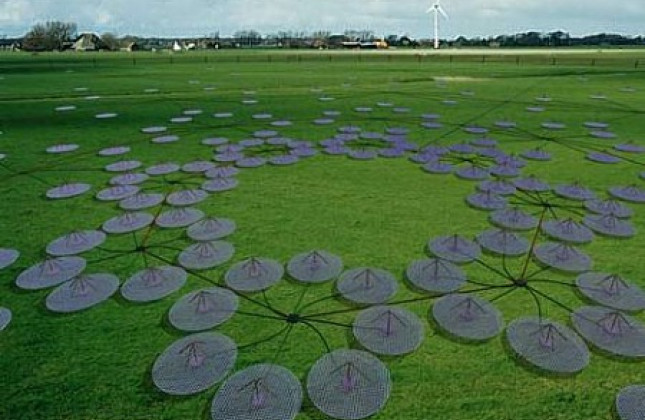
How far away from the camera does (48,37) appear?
4269 inches

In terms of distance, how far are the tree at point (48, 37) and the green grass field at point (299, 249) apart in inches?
4392

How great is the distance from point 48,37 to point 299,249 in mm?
131613

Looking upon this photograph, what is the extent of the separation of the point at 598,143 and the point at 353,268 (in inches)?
390

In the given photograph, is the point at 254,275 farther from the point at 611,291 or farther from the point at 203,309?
the point at 611,291

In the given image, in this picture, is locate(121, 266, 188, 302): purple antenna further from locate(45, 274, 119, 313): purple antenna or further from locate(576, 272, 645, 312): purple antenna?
locate(576, 272, 645, 312): purple antenna

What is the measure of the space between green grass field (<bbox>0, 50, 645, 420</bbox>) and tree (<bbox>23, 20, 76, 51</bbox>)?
112 metres

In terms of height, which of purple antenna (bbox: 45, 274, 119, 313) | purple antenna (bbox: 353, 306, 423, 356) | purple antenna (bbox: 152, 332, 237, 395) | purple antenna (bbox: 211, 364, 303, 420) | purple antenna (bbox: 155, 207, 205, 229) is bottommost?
purple antenna (bbox: 211, 364, 303, 420)

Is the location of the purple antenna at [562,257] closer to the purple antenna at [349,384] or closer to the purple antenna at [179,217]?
the purple antenna at [349,384]

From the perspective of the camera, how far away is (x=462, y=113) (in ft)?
52.2

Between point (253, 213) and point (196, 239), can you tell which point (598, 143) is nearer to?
point (253, 213)

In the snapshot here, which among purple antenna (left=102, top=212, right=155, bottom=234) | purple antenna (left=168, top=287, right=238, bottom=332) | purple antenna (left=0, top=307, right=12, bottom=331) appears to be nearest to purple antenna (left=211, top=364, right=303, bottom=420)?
purple antenna (left=168, top=287, right=238, bottom=332)

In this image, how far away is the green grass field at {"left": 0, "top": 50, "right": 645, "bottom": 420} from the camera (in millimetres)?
3916

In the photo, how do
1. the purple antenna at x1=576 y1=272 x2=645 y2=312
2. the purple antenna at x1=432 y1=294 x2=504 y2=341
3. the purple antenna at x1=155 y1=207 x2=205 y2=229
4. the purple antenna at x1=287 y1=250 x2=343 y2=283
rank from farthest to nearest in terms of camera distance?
the purple antenna at x1=155 y1=207 x2=205 y2=229
the purple antenna at x1=287 y1=250 x2=343 y2=283
the purple antenna at x1=576 y1=272 x2=645 y2=312
the purple antenna at x1=432 y1=294 x2=504 y2=341

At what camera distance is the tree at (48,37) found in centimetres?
10406
